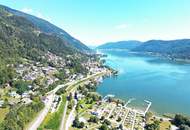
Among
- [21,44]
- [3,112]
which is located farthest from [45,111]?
[21,44]

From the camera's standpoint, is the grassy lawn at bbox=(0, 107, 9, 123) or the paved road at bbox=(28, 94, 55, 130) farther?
the grassy lawn at bbox=(0, 107, 9, 123)

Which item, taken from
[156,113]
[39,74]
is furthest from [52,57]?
[156,113]

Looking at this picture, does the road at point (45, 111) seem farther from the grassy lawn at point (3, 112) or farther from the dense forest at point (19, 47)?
the dense forest at point (19, 47)

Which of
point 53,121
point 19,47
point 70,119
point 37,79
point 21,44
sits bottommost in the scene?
point 70,119

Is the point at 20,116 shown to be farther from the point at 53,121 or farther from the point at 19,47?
the point at 19,47

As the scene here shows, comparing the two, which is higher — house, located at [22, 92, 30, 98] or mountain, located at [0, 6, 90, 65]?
mountain, located at [0, 6, 90, 65]

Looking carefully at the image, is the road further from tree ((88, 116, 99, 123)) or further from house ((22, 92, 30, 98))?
tree ((88, 116, 99, 123))

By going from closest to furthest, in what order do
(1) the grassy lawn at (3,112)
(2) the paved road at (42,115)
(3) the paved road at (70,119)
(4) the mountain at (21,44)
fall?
(2) the paved road at (42,115) → (3) the paved road at (70,119) → (1) the grassy lawn at (3,112) → (4) the mountain at (21,44)

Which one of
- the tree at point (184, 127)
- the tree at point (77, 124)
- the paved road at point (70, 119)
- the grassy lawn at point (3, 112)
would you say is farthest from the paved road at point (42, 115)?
the tree at point (184, 127)

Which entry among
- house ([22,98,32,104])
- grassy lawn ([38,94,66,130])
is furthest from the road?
house ([22,98,32,104])

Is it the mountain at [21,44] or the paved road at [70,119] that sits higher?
the mountain at [21,44]

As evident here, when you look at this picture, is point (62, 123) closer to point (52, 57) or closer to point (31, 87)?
point (31, 87)
